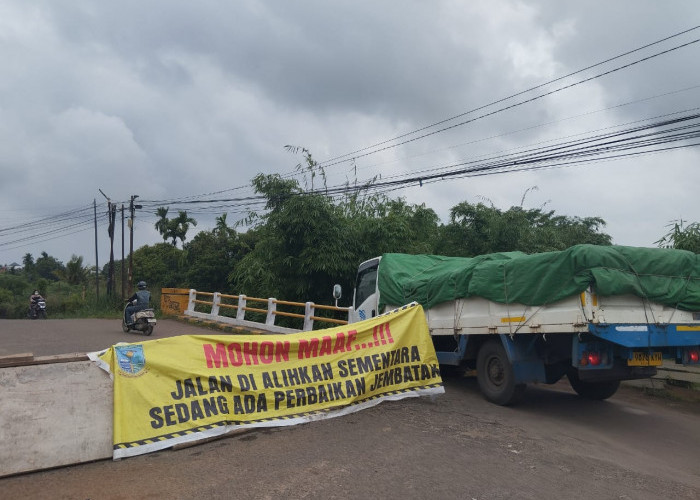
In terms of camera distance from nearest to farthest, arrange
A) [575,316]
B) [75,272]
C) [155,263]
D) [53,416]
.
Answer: [53,416] → [575,316] → [155,263] → [75,272]

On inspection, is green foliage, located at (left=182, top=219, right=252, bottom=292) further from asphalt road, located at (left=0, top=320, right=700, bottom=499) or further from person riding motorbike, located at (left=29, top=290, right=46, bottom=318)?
asphalt road, located at (left=0, top=320, right=700, bottom=499)

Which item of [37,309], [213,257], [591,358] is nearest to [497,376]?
[591,358]

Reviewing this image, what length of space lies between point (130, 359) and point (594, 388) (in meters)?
6.86

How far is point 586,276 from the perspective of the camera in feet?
21.2

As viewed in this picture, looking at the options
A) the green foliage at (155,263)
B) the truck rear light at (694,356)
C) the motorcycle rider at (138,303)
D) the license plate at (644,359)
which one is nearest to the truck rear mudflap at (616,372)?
the license plate at (644,359)

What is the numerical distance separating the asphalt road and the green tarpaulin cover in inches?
64.3

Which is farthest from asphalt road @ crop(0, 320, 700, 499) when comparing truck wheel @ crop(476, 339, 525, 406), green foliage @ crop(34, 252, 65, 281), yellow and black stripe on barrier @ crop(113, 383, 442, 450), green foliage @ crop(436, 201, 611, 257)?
green foliage @ crop(34, 252, 65, 281)

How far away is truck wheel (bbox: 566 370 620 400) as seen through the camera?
8.47 meters

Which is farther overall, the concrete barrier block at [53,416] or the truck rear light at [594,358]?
the truck rear light at [594,358]

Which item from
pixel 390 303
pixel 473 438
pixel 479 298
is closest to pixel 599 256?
pixel 479 298

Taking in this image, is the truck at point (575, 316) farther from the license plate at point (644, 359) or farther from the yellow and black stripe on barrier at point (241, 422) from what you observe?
the yellow and black stripe on barrier at point (241, 422)

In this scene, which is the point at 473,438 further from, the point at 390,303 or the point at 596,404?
the point at 390,303

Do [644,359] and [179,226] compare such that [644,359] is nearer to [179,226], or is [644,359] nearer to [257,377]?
[257,377]

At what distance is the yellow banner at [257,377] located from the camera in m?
5.37
